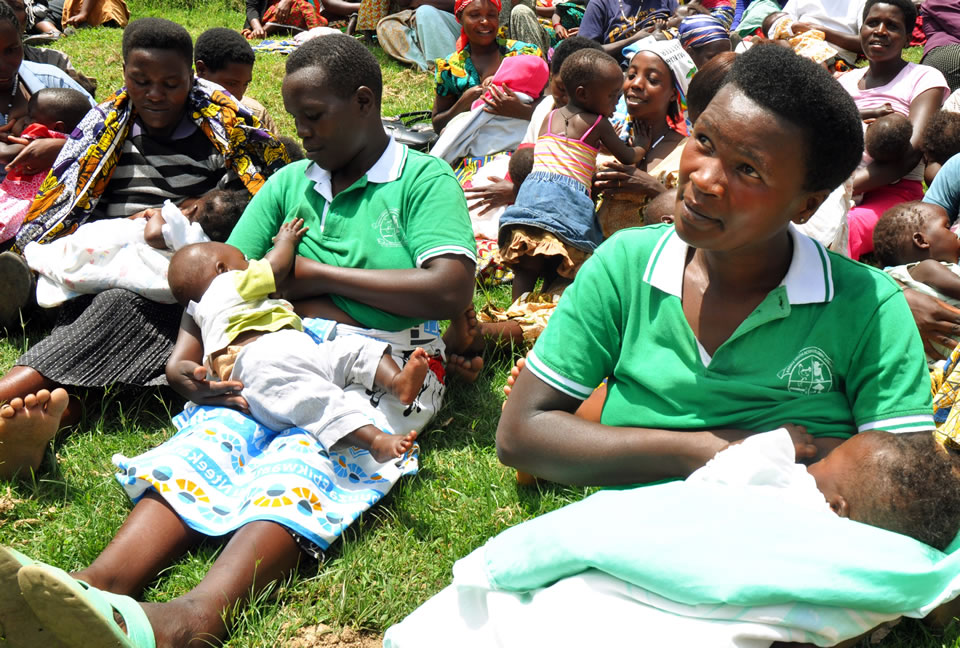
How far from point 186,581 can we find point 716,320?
5.82 feet

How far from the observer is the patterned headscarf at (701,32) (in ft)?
21.0

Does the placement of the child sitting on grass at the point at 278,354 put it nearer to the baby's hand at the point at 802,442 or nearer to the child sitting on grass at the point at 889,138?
the baby's hand at the point at 802,442

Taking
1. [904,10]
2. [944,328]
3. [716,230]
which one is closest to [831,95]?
[716,230]

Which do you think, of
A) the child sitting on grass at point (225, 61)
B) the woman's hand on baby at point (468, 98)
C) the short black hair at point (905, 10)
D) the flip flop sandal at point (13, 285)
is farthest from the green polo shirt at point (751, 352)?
the short black hair at point (905, 10)

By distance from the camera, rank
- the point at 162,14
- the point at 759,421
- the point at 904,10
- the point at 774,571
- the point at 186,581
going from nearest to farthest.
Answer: the point at 774,571, the point at 759,421, the point at 186,581, the point at 904,10, the point at 162,14

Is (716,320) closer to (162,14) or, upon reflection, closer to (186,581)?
(186,581)

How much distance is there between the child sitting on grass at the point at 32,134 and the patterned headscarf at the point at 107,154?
1.38ft

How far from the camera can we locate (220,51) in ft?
19.7

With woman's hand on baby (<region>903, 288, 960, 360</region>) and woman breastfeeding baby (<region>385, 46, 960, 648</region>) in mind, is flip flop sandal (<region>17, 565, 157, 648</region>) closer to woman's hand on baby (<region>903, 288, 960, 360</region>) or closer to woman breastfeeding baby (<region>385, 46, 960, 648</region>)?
woman breastfeeding baby (<region>385, 46, 960, 648</region>)

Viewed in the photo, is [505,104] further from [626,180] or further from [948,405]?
[948,405]

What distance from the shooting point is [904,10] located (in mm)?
6113

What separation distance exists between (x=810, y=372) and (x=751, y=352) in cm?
15

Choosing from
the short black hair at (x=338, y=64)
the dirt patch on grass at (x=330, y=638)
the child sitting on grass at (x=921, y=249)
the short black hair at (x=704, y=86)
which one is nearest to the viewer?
the dirt patch on grass at (x=330, y=638)

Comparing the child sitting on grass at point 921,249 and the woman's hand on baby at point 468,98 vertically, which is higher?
the child sitting on grass at point 921,249
